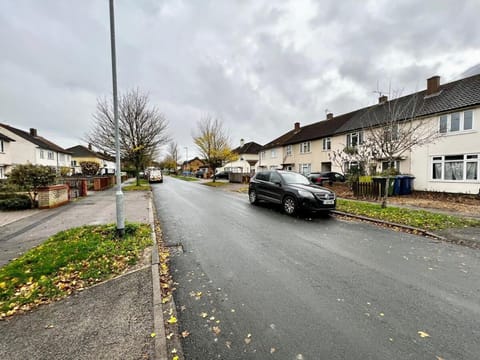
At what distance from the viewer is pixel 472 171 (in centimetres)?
1377

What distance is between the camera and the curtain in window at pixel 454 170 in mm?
14305

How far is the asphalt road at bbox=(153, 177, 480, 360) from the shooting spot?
7.69 feet

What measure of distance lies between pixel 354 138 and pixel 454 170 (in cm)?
896

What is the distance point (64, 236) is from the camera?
19.4 feet

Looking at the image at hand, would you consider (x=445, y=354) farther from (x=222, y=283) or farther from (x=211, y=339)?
(x=222, y=283)

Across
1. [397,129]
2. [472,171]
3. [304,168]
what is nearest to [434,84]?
Answer: [472,171]

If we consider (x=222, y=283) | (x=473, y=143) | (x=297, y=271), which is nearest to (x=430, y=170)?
(x=473, y=143)

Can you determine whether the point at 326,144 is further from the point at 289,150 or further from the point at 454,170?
the point at 454,170

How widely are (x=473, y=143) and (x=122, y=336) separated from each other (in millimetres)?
19722

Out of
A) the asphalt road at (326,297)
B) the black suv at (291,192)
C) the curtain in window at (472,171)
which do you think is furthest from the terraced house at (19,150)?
the curtain in window at (472,171)

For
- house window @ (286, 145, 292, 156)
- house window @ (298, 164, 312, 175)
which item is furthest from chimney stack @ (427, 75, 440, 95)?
house window @ (286, 145, 292, 156)

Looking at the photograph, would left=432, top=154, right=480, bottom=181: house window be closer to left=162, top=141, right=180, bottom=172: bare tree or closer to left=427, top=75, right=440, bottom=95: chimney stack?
left=427, top=75, right=440, bottom=95: chimney stack

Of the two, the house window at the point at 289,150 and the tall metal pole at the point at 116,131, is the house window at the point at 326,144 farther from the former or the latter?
the tall metal pole at the point at 116,131

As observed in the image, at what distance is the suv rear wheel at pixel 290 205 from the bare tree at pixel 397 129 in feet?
13.6
